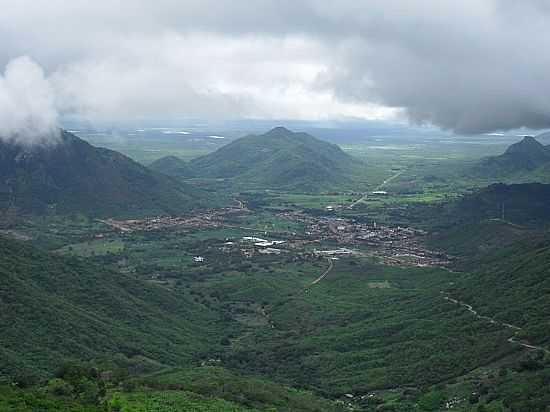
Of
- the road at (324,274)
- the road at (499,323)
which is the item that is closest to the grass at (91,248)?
the road at (324,274)

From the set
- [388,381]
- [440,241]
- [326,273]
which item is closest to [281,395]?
[388,381]

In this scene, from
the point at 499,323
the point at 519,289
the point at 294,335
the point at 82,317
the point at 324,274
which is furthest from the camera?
the point at 324,274

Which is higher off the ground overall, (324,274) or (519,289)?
(519,289)

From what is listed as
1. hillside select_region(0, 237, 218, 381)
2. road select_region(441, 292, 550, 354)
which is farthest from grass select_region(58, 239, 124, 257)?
road select_region(441, 292, 550, 354)

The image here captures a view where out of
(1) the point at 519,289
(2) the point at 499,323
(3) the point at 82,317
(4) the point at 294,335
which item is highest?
(1) the point at 519,289

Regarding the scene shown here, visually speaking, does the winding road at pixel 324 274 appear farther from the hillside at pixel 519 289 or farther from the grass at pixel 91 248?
the grass at pixel 91 248

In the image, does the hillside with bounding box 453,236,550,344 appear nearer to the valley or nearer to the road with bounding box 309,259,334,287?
the valley

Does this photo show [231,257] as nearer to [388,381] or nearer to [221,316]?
[221,316]

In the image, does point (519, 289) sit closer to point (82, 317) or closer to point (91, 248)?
point (82, 317)

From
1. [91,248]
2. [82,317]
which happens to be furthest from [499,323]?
[91,248]
